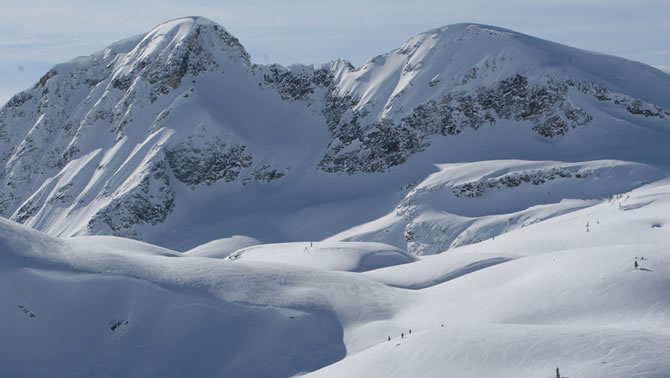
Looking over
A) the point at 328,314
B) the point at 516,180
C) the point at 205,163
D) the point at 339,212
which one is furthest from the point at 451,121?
the point at 328,314

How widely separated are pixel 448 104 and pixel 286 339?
51.8 m

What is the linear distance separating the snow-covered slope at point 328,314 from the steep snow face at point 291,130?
3689 centimetres

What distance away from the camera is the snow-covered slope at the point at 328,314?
13.4 metres

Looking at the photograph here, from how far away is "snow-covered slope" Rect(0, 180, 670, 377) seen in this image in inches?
529

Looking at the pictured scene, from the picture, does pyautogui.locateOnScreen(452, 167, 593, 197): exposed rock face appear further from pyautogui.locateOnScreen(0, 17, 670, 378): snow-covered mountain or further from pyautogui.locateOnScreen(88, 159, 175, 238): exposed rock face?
pyautogui.locateOnScreen(88, 159, 175, 238): exposed rock face

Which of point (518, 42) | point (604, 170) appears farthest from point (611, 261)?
point (518, 42)

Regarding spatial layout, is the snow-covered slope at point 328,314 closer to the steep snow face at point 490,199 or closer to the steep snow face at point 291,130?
the steep snow face at point 490,199

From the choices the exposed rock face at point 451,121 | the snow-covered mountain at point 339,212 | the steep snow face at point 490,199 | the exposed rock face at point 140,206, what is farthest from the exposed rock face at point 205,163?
the steep snow face at point 490,199

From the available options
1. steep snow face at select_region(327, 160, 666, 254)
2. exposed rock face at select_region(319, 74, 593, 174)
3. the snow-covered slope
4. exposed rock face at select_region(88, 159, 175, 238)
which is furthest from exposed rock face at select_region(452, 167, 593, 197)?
Result: exposed rock face at select_region(88, 159, 175, 238)

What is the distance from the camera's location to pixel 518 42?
2859 inches

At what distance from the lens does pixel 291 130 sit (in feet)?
270

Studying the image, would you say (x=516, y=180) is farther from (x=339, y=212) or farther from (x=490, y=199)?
(x=339, y=212)

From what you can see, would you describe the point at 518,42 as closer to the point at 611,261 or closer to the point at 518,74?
the point at 518,74

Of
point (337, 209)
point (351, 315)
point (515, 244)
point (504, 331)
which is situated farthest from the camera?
point (337, 209)
